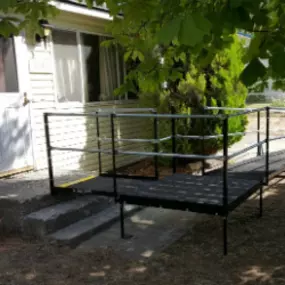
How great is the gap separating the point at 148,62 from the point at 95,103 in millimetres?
3607

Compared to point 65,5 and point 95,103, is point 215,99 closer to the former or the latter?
point 95,103

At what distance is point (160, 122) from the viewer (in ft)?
24.5

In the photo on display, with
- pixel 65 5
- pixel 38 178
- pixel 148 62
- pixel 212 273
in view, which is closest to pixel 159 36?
pixel 148 62

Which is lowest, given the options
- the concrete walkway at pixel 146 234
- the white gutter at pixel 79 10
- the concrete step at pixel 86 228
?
the concrete walkway at pixel 146 234

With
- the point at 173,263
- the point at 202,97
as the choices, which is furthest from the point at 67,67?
the point at 173,263

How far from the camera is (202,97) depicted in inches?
288

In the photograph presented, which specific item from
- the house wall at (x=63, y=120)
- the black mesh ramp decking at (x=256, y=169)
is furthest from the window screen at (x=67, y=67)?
the black mesh ramp decking at (x=256, y=169)

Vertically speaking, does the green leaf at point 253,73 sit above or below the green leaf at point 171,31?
below

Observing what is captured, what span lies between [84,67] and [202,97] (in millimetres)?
2255

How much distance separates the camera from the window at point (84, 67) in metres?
6.89

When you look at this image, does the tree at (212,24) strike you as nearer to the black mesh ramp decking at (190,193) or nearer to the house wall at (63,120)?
the black mesh ramp decking at (190,193)

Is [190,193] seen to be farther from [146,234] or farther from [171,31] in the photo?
[171,31]

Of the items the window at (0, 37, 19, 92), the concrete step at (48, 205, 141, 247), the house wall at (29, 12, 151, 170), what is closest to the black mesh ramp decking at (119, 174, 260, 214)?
the concrete step at (48, 205, 141, 247)

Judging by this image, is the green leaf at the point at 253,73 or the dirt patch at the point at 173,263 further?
the dirt patch at the point at 173,263
